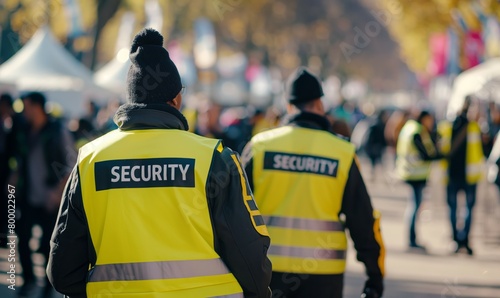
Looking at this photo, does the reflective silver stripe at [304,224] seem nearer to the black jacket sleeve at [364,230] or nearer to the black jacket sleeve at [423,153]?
the black jacket sleeve at [364,230]

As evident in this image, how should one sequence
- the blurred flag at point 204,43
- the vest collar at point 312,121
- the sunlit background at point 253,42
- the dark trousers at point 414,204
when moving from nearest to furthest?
1. the vest collar at point 312,121
2. the dark trousers at point 414,204
3. the sunlit background at point 253,42
4. the blurred flag at point 204,43

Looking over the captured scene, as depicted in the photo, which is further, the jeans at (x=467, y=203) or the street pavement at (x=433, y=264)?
the jeans at (x=467, y=203)

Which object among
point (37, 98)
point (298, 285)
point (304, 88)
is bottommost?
point (298, 285)

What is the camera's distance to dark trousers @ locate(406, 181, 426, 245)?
41.1ft

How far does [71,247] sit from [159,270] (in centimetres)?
38

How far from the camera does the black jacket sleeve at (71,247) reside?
3539mm

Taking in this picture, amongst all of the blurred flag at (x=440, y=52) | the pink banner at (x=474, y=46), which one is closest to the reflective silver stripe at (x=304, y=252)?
the pink banner at (x=474, y=46)

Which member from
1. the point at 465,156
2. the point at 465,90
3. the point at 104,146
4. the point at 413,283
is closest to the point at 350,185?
the point at 104,146

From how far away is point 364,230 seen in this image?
4.96m

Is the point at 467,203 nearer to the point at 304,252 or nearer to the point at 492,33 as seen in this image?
the point at 304,252

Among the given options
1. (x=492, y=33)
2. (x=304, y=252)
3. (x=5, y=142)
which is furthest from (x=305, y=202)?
(x=492, y=33)

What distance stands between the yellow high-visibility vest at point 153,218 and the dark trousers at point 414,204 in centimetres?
927

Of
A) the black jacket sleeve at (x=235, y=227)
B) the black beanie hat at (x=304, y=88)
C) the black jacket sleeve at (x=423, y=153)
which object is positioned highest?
the black beanie hat at (x=304, y=88)

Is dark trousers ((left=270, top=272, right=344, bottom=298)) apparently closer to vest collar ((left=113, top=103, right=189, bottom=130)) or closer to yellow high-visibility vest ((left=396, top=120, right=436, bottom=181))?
vest collar ((left=113, top=103, right=189, bottom=130))
